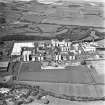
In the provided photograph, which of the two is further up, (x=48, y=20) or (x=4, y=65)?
(x=48, y=20)

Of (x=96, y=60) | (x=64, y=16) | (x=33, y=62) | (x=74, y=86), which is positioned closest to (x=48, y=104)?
(x=74, y=86)

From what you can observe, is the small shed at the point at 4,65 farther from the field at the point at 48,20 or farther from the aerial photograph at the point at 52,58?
the field at the point at 48,20

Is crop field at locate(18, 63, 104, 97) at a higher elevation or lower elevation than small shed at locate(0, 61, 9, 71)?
lower

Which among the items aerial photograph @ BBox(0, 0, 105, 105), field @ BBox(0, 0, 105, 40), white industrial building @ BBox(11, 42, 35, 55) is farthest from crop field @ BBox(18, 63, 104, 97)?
field @ BBox(0, 0, 105, 40)

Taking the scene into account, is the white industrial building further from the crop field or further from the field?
the crop field

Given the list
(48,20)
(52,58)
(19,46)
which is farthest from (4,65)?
(48,20)

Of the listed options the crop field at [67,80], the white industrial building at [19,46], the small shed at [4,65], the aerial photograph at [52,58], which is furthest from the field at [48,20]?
the crop field at [67,80]

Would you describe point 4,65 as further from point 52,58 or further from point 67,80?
point 67,80

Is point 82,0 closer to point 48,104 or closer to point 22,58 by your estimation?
point 22,58

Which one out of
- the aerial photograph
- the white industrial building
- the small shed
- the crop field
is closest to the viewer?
the aerial photograph

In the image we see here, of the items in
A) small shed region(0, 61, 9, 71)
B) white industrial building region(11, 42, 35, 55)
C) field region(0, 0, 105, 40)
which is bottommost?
small shed region(0, 61, 9, 71)
